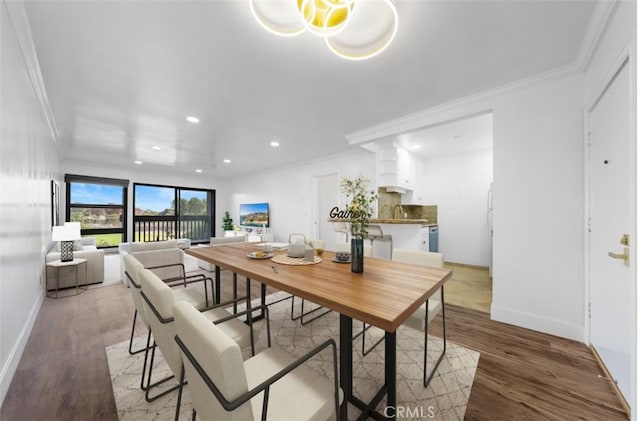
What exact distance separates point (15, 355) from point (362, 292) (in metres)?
2.64

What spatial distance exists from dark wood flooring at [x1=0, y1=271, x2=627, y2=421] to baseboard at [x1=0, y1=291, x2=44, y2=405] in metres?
0.04

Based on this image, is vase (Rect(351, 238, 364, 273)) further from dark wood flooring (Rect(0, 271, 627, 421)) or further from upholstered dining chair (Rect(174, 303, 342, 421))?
dark wood flooring (Rect(0, 271, 627, 421))

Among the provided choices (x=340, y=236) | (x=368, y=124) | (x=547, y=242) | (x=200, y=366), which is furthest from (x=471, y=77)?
(x=340, y=236)

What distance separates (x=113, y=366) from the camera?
178 centimetres

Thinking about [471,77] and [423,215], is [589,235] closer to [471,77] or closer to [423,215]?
[471,77]

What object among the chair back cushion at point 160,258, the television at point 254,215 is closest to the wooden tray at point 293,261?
the chair back cushion at point 160,258

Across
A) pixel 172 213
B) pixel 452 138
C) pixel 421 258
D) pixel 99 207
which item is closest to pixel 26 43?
pixel 421 258

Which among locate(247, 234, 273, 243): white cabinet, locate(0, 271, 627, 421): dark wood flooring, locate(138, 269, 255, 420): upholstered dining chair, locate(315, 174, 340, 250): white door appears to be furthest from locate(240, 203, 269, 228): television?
locate(138, 269, 255, 420): upholstered dining chair

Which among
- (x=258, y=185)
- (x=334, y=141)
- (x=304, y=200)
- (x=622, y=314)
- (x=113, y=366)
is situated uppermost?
(x=334, y=141)

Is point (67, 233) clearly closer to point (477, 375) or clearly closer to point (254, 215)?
point (254, 215)

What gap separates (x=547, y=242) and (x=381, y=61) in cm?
229

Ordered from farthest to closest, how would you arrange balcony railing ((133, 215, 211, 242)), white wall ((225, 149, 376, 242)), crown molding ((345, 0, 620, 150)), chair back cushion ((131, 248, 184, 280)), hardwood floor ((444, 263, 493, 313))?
1. balcony railing ((133, 215, 211, 242))
2. white wall ((225, 149, 376, 242))
3. chair back cushion ((131, 248, 184, 280))
4. hardwood floor ((444, 263, 493, 313))
5. crown molding ((345, 0, 620, 150))

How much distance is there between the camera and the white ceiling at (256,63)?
5.24ft

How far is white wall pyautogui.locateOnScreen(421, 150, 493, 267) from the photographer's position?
4.82 m
